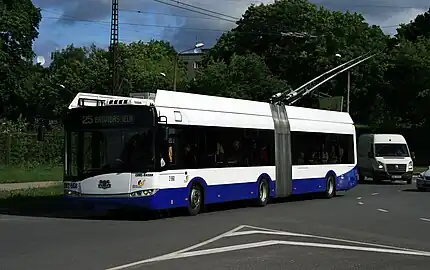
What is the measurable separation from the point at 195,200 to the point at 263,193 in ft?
13.2

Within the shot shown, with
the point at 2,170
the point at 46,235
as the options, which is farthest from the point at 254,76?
the point at 46,235

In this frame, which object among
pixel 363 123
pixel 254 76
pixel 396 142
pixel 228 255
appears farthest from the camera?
pixel 363 123

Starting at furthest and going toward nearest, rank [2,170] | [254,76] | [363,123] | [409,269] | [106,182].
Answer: [363,123]
[254,76]
[2,170]
[106,182]
[409,269]

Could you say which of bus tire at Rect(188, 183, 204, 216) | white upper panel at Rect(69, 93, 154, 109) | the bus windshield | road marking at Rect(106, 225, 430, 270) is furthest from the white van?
road marking at Rect(106, 225, 430, 270)

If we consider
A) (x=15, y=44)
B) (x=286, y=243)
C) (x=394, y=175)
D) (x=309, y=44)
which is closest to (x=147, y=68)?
(x=309, y=44)

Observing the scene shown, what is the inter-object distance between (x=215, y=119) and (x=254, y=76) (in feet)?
135

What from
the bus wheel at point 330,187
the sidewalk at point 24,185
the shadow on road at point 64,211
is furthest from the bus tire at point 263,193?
the sidewalk at point 24,185

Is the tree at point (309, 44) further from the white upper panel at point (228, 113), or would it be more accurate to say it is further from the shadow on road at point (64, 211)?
the shadow on road at point (64, 211)

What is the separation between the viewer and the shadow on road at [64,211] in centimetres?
1916

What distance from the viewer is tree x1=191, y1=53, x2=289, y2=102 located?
5991 cm

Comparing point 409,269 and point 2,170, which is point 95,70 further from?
point 409,269

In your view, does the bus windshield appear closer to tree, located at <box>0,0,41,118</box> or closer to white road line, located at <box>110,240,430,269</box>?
white road line, located at <box>110,240,430,269</box>

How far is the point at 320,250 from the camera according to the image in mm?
12727

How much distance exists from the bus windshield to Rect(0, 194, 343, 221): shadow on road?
1.44 metres
